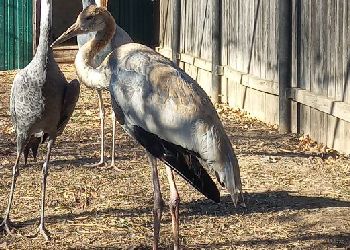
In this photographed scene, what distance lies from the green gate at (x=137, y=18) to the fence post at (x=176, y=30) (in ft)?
10.7

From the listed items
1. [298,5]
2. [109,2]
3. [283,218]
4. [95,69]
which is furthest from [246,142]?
[109,2]

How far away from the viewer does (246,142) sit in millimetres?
10336

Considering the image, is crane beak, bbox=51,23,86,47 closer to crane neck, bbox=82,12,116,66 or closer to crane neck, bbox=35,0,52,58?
crane neck, bbox=82,12,116,66

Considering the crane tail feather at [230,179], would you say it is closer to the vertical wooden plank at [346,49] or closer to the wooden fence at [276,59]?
the wooden fence at [276,59]

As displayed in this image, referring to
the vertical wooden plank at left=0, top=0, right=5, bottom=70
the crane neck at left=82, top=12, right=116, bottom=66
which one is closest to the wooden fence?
the crane neck at left=82, top=12, right=116, bottom=66

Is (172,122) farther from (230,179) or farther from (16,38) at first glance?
(16,38)

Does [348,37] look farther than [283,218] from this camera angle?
Yes

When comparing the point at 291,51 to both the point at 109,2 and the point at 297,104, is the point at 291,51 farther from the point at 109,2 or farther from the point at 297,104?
the point at 109,2

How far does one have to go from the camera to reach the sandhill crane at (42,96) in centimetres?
682

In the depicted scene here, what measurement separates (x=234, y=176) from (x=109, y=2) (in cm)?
1290

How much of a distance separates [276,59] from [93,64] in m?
4.17

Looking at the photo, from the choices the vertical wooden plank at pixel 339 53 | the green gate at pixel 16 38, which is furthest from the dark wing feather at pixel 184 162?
the green gate at pixel 16 38

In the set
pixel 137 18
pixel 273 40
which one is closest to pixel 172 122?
pixel 273 40

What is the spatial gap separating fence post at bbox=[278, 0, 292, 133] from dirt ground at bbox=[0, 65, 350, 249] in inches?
12.7
